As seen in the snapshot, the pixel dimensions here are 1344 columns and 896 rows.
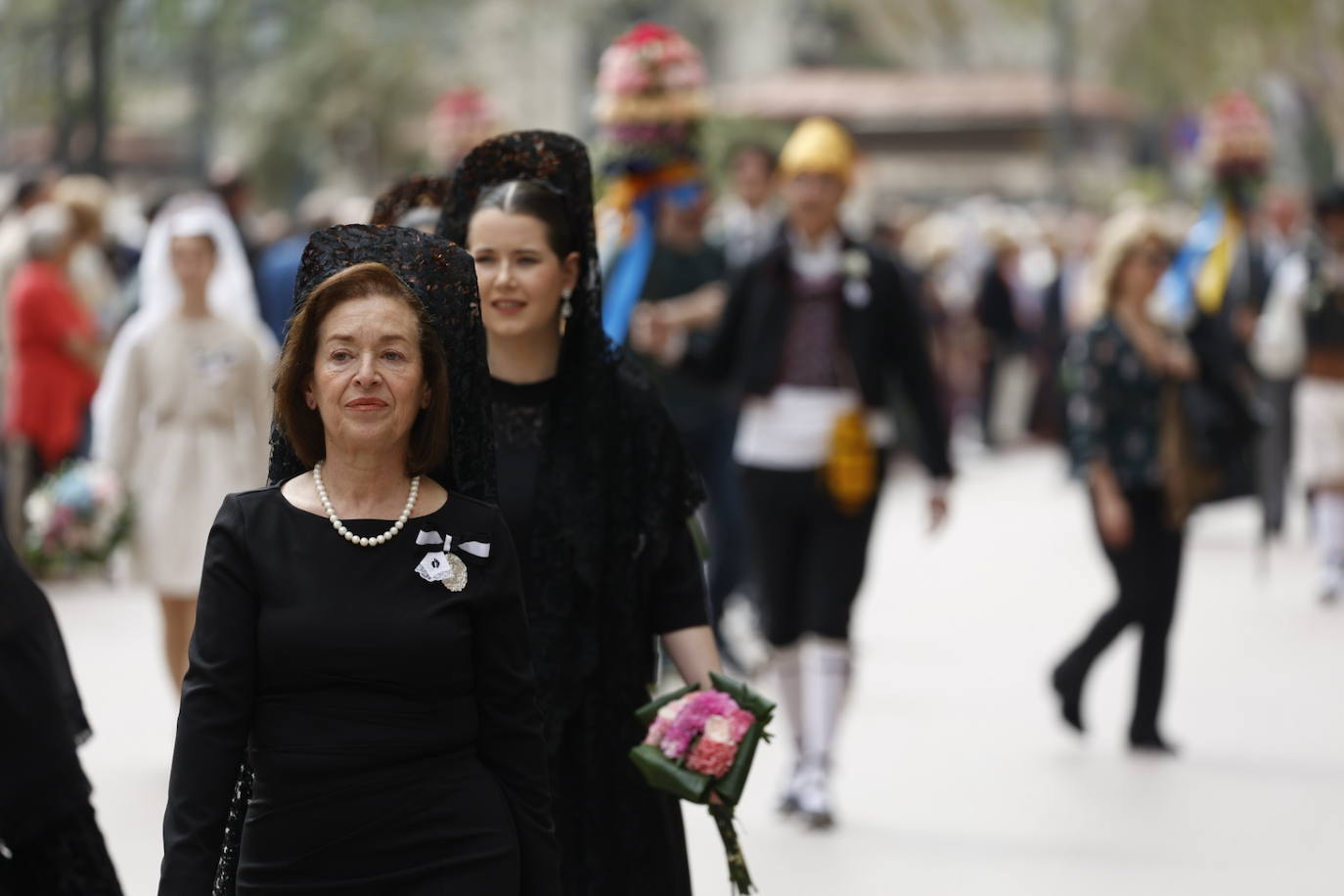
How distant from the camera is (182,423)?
895 centimetres

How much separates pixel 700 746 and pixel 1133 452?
4.78 meters

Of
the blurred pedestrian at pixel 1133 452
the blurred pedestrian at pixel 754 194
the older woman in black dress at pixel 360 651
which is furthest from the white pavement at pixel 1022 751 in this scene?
the older woman in black dress at pixel 360 651

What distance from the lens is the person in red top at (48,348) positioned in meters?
13.0

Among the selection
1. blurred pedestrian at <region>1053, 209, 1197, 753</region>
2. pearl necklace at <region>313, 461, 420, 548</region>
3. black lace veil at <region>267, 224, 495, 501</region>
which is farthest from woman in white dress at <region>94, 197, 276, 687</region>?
pearl necklace at <region>313, 461, 420, 548</region>

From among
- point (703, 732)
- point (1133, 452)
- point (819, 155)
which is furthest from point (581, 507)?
point (1133, 452)

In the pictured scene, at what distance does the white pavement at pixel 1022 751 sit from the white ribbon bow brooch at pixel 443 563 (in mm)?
2747

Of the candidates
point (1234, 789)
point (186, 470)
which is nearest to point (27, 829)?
point (186, 470)

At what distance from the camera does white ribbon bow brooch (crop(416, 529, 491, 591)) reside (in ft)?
12.4

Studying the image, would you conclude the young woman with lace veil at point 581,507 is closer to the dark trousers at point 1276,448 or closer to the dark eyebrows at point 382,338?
the dark eyebrows at point 382,338

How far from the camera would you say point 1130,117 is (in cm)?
5403

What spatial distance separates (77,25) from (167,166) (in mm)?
36545

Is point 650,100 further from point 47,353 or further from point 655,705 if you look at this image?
point 655,705

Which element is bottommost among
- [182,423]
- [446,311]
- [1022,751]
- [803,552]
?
[1022,751]

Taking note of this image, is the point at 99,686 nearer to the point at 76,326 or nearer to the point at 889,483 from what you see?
the point at 76,326
